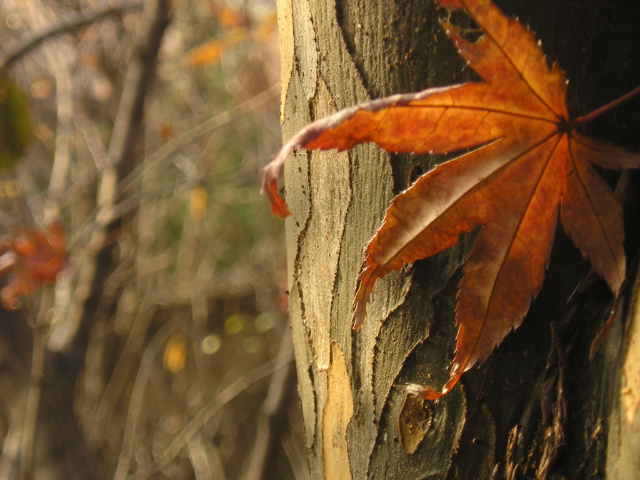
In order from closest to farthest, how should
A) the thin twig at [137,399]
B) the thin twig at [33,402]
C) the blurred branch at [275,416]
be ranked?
the thin twig at [33,402], the blurred branch at [275,416], the thin twig at [137,399]

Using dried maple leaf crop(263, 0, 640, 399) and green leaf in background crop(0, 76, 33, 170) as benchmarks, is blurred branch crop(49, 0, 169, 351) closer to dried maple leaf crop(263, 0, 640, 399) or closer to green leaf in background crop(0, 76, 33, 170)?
green leaf in background crop(0, 76, 33, 170)

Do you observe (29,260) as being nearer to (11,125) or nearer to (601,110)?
(11,125)

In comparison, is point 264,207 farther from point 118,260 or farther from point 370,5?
point 370,5


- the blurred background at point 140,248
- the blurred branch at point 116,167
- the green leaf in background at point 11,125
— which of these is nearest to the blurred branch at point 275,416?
the blurred background at point 140,248

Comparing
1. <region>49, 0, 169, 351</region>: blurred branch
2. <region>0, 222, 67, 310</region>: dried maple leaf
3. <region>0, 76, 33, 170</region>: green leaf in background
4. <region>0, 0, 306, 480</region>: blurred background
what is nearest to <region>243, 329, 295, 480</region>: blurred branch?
<region>0, 0, 306, 480</region>: blurred background

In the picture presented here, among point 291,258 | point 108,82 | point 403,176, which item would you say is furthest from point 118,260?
point 403,176

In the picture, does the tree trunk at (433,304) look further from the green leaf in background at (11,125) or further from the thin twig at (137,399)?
the thin twig at (137,399)
